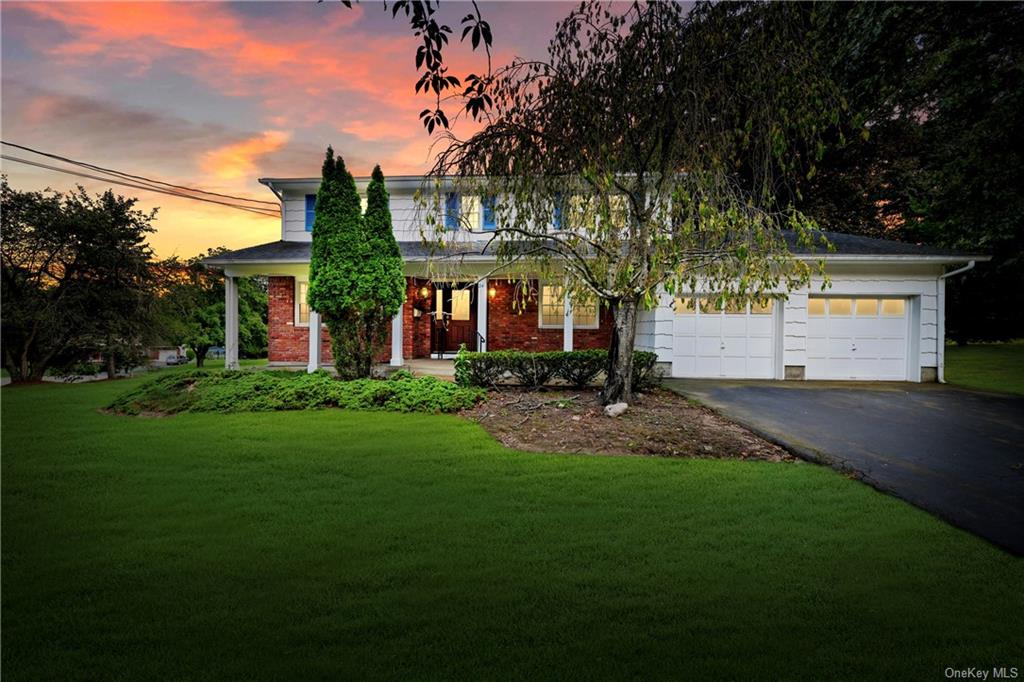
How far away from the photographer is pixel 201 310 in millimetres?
21453

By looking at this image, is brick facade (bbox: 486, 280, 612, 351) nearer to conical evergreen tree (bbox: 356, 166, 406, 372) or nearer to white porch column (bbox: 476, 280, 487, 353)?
white porch column (bbox: 476, 280, 487, 353)

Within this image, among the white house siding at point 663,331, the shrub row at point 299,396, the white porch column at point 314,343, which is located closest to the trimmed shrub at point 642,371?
the white house siding at point 663,331

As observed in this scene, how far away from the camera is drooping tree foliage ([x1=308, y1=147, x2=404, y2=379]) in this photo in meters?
11.8

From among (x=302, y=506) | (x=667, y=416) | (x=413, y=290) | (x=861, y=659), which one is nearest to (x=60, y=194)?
(x=413, y=290)

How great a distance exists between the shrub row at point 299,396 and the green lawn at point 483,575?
3.48 metres

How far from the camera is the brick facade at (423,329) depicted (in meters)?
→ 17.0

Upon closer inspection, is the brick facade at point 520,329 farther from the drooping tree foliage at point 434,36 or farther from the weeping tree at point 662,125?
the drooping tree foliage at point 434,36

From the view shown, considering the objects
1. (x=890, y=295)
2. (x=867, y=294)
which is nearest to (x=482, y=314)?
(x=867, y=294)

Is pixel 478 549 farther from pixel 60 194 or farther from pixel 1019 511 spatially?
pixel 60 194

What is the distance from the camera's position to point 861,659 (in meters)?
2.68

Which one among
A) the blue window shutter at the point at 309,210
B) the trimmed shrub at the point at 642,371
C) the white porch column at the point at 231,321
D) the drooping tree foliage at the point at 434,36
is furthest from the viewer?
the blue window shutter at the point at 309,210

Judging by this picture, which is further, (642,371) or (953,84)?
(642,371)

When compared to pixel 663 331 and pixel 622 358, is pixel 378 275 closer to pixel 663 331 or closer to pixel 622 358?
pixel 622 358

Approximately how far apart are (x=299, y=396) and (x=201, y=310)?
45.9 feet
